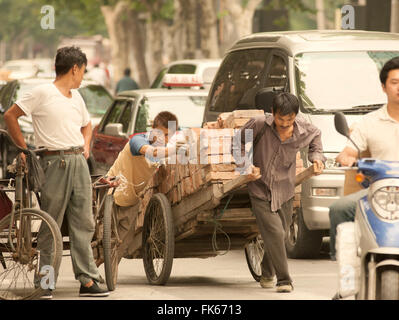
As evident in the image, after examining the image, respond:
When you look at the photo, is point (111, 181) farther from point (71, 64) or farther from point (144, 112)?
point (144, 112)

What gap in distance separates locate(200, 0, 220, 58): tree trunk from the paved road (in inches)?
796

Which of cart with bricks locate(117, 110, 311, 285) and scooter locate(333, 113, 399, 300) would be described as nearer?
scooter locate(333, 113, 399, 300)

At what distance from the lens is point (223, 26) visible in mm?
38438

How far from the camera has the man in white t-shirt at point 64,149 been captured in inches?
346

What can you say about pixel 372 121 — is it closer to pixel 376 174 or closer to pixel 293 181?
pixel 376 174

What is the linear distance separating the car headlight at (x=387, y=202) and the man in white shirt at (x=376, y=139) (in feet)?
1.58

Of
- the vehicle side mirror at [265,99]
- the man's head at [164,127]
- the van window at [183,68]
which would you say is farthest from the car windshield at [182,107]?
the van window at [183,68]

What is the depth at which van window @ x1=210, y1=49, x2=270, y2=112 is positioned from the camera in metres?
12.5

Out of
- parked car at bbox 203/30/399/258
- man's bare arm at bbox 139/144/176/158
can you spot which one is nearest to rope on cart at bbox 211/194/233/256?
man's bare arm at bbox 139/144/176/158

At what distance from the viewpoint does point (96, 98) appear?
2025 cm

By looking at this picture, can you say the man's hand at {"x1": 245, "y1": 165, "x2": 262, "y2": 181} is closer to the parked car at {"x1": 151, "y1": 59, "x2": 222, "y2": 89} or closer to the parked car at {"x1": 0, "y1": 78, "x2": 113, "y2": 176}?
the parked car at {"x1": 0, "y1": 78, "x2": 113, "y2": 176}

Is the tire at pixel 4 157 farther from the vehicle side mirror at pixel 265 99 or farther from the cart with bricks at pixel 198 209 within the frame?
the cart with bricks at pixel 198 209

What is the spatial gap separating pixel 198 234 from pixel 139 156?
0.83 metres
